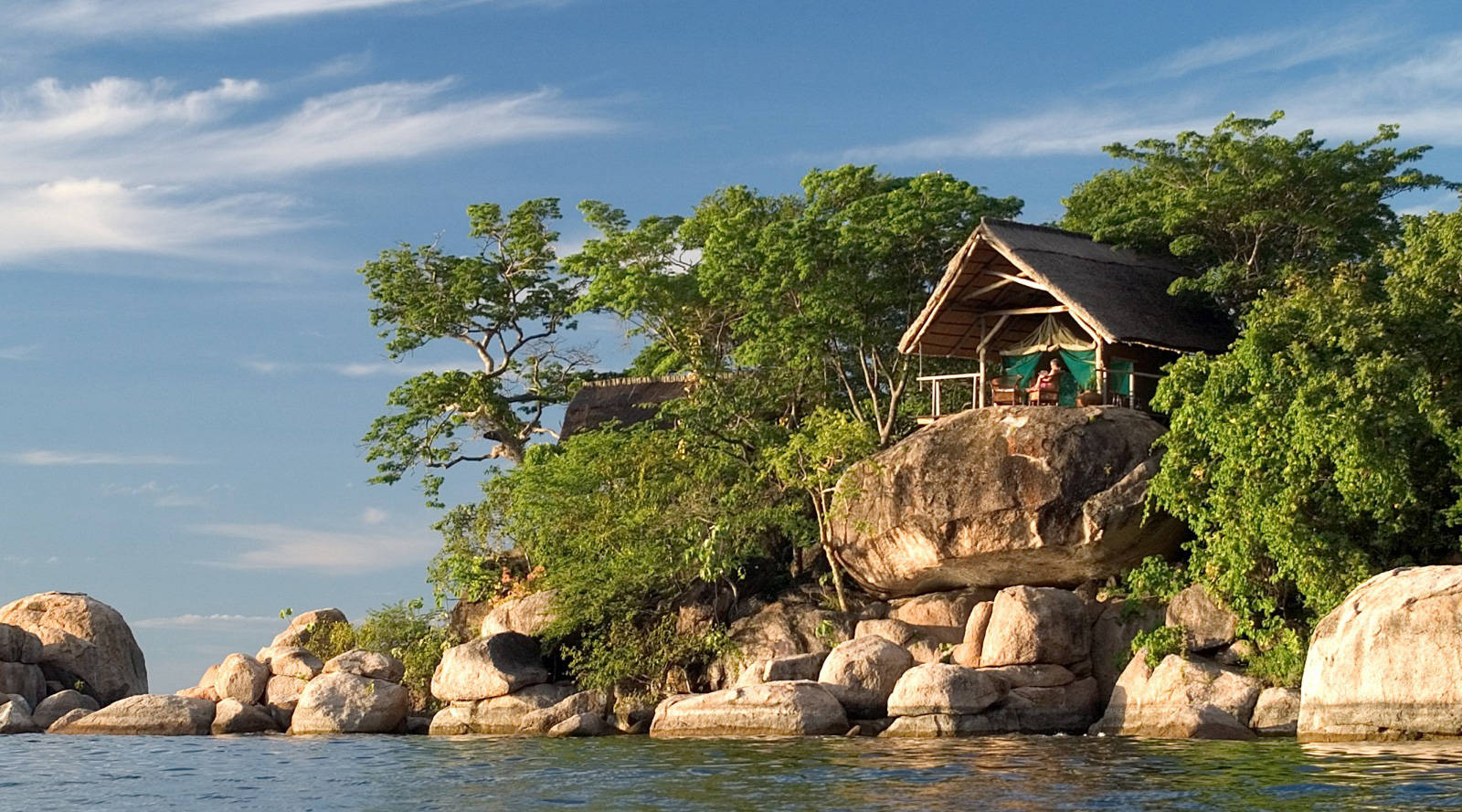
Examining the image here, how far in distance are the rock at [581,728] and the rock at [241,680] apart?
7.01m

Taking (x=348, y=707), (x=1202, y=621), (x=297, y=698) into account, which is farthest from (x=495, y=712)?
(x=1202, y=621)

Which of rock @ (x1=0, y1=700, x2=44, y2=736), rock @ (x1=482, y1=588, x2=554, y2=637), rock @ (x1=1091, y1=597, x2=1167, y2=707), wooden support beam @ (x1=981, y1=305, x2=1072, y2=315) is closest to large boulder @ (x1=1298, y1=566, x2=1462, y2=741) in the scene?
rock @ (x1=1091, y1=597, x2=1167, y2=707)

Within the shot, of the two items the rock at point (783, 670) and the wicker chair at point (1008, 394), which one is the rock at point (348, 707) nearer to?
the rock at point (783, 670)

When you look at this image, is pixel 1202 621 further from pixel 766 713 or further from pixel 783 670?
pixel 766 713

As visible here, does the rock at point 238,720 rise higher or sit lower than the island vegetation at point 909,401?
lower

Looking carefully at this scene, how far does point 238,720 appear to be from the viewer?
27.0 metres

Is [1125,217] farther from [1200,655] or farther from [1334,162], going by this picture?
[1200,655]

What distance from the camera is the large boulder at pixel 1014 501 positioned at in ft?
76.5

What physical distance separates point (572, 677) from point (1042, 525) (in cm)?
880

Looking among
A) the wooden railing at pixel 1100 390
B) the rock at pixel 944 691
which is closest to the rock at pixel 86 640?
the wooden railing at pixel 1100 390

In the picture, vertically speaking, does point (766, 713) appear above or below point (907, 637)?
below

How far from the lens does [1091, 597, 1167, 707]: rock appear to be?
22703 millimetres

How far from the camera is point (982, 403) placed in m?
27.4

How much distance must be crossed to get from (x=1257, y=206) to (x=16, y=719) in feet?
78.6
